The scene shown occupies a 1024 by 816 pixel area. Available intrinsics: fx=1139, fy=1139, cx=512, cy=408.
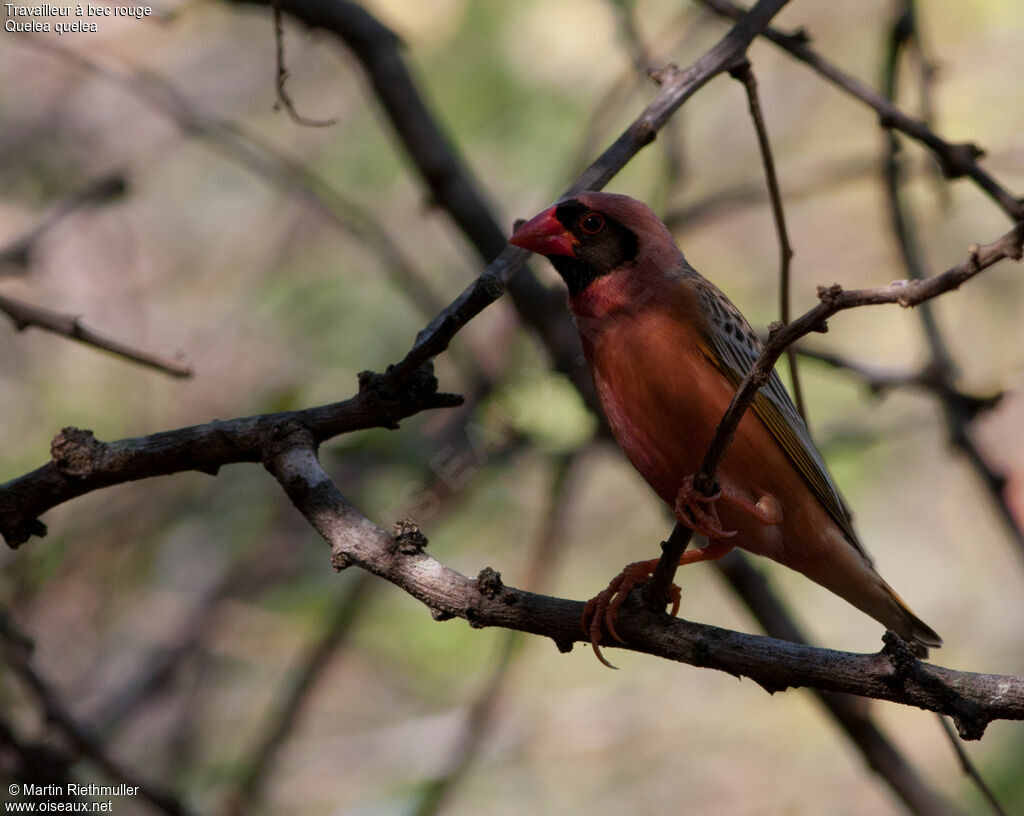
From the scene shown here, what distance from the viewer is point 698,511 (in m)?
3.08

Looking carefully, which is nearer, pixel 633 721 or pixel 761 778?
pixel 633 721

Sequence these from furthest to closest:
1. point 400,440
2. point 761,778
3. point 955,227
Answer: point 955,227 < point 761,778 < point 400,440

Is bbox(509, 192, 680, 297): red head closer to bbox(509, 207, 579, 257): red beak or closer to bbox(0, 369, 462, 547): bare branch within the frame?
bbox(509, 207, 579, 257): red beak

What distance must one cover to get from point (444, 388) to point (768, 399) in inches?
149

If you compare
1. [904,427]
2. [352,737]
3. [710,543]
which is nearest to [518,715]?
[352,737]

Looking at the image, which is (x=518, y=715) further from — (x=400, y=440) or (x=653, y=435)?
(x=653, y=435)

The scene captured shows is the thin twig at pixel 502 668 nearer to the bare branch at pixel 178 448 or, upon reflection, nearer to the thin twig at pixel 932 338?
the thin twig at pixel 932 338

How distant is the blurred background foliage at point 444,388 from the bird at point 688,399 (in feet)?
4.74

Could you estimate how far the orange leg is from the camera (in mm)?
2725

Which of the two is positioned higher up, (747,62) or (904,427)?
(904,427)

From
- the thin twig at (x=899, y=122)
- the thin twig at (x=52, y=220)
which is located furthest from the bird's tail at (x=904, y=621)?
the thin twig at (x=52, y=220)

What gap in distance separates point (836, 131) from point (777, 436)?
6.03 m

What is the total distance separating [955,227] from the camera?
8.64 metres

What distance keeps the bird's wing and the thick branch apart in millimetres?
1276
